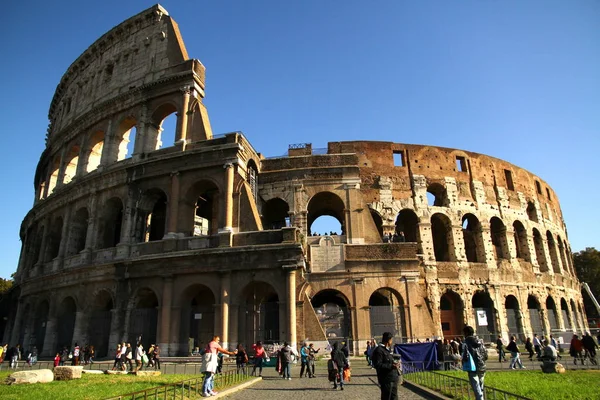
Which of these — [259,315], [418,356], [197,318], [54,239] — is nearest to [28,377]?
[197,318]

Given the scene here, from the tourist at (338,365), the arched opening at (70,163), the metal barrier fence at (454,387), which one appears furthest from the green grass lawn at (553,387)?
the arched opening at (70,163)

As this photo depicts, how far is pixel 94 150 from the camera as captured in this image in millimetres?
26203

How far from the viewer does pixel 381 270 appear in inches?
818

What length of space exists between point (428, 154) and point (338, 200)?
24.9ft

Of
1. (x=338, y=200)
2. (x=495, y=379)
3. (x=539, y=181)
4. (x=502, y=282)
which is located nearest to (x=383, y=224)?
(x=338, y=200)

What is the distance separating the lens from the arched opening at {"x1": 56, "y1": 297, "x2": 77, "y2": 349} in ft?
71.2

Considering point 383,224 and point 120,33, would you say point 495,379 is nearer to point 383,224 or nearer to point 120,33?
point 383,224

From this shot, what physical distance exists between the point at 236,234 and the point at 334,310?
19.3 metres

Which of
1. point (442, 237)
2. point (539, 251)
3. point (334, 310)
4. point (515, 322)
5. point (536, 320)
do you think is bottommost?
point (515, 322)

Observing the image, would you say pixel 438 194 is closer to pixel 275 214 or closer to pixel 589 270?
pixel 275 214

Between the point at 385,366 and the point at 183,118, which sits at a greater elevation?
the point at 183,118

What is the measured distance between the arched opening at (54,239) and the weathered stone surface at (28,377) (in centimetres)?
1704

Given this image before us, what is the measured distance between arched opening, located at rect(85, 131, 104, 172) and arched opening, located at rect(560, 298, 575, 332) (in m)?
32.9

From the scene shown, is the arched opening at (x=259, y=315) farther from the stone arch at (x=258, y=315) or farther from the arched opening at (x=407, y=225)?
the arched opening at (x=407, y=225)
